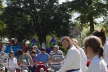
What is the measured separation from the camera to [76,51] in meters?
8.09

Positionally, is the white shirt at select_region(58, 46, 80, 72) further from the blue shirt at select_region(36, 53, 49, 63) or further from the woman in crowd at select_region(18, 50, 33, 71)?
the blue shirt at select_region(36, 53, 49, 63)

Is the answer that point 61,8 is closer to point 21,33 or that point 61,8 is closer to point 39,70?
point 21,33

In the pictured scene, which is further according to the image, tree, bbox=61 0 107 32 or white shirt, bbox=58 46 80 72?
tree, bbox=61 0 107 32

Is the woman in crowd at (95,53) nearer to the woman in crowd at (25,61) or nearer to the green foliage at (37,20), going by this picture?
the woman in crowd at (25,61)

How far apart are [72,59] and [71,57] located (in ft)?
0.16

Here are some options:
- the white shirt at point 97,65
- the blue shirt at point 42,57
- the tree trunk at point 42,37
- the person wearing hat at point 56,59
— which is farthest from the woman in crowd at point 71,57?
the tree trunk at point 42,37

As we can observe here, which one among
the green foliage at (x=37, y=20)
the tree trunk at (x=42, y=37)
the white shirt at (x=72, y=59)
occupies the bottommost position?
the tree trunk at (x=42, y=37)

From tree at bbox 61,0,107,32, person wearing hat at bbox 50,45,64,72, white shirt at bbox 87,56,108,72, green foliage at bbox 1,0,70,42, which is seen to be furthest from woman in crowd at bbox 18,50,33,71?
green foliage at bbox 1,0,70,42

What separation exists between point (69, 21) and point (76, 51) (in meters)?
36.0

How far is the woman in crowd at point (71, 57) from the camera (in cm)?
808

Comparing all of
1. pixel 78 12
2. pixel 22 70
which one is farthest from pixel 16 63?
pixel 78 12

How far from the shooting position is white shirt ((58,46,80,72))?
317 inches

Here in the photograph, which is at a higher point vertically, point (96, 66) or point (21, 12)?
point (96, 66)

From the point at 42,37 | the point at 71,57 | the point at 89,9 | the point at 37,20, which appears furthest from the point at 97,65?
the point at 37,20
